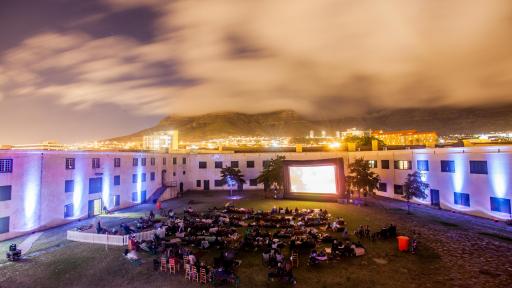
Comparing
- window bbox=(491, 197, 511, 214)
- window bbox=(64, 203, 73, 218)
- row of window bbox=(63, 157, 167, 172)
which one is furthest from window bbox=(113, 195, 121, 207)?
window bbox=(491, 197, 511, 214)

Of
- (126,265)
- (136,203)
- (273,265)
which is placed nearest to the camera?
(273,265)

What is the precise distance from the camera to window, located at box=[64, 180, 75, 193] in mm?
31375

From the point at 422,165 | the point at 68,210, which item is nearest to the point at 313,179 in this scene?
the point at 422,165

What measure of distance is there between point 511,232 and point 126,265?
101 feet

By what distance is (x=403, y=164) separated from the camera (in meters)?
42.2

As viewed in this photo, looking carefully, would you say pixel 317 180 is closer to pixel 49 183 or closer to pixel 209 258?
pixel 209 258

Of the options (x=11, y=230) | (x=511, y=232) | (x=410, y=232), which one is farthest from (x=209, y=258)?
(x=511, y=232)

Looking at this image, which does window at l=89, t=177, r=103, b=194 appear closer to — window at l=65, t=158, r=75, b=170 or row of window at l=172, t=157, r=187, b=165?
window at l=65, t=158, r=75, b=170

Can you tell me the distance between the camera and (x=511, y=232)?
24.3 meters

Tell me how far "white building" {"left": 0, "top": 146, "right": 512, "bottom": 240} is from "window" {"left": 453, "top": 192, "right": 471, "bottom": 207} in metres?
0.11

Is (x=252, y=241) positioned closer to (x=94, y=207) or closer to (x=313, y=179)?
(x=94, y=207)

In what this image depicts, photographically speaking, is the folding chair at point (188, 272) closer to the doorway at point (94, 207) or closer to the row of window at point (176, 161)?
the doorway at point (94, 207)

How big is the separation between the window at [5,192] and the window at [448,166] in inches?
1816

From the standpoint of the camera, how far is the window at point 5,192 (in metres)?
25.3
